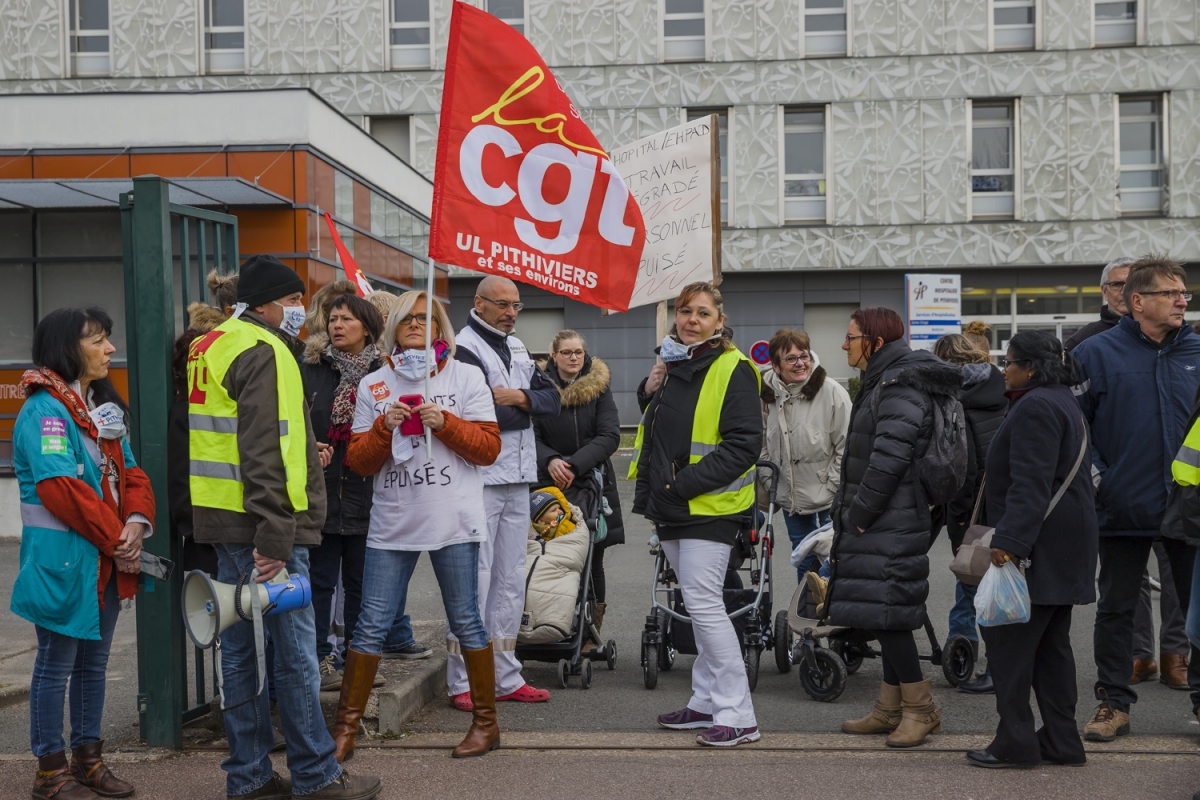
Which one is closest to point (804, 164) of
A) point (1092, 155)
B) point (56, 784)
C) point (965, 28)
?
point (965, 28)

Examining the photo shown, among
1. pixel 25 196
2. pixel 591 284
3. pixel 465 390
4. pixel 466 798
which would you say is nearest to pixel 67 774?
pixel 466 798

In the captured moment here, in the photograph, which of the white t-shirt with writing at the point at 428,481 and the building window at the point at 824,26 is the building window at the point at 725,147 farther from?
the white t-shirt with writing at the point at 428,481

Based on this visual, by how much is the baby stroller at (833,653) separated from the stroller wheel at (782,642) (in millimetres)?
104

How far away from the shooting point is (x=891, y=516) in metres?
5.22

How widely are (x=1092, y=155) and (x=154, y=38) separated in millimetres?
21993

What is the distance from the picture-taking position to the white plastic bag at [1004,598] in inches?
185

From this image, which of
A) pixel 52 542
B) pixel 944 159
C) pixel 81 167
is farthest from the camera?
pixel 944 159

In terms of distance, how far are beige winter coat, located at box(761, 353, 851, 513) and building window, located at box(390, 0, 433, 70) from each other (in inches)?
879

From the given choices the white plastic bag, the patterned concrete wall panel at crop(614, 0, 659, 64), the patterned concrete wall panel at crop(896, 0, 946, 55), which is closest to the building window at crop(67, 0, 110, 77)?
the patterned concrete wall panel at crop(614, 0, 659, 64)

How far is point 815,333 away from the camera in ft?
94.5

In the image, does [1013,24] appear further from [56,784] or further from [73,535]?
[56,784]

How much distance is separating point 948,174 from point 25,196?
65.7ft

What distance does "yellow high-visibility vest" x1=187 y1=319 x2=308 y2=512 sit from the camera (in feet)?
Result: 13.7

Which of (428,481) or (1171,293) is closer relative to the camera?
(428,481)
